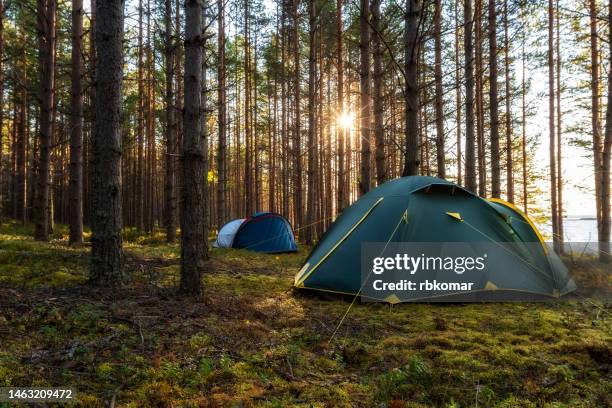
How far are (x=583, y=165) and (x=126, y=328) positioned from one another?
56.6 feet

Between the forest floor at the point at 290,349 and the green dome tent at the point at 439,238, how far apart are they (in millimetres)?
273

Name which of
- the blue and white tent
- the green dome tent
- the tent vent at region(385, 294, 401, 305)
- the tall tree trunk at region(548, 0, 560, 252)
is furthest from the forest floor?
the tall tree trunk at region(548, 0, 560, 252)

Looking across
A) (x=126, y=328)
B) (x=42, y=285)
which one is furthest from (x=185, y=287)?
(x=42, y=285)

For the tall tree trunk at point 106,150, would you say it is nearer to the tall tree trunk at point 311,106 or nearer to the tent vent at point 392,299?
the tent vent at point 392,299

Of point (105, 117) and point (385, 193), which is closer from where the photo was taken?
point (105, 117)

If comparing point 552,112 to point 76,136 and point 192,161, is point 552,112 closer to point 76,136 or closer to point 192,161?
point 192,161

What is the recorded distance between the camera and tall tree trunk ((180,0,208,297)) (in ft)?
15.4

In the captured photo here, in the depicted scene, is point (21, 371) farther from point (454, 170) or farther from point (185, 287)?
point (454, 170)

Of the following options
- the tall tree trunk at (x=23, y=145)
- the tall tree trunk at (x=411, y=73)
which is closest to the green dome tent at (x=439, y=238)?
the tall tree trunk at (x=411, y=73)

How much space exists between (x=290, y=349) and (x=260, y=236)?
960cm

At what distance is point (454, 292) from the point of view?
5.11m

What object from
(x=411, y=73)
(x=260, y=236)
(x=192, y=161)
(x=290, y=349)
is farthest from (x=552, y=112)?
(x=290, y=349)

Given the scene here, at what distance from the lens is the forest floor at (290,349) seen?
2510 mm

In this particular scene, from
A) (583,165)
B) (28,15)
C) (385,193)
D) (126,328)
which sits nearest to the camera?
(126,328)
